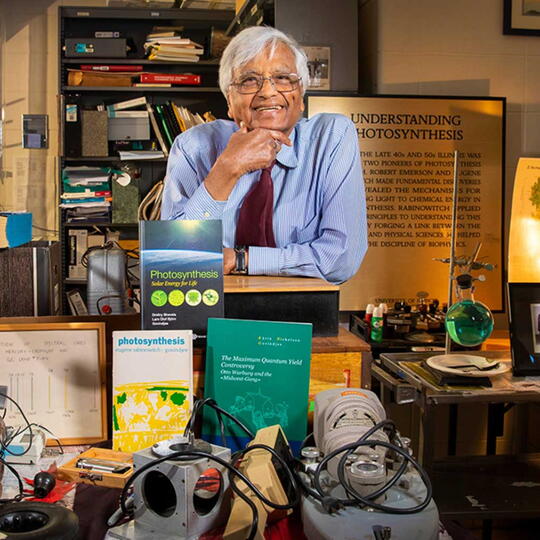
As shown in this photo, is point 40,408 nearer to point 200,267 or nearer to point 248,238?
point 200,267

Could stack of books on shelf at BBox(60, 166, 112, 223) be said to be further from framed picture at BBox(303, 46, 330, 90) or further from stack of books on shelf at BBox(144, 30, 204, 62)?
framed picture at BBox(303, 46, 330, 90)

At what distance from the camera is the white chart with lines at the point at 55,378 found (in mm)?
1416

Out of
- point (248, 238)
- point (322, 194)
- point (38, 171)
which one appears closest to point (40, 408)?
point (248, 238)

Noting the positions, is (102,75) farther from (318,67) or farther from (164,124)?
(318,67)

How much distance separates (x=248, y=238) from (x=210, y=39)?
3.09 metres

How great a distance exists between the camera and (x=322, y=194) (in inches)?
96.9

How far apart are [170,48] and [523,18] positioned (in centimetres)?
230

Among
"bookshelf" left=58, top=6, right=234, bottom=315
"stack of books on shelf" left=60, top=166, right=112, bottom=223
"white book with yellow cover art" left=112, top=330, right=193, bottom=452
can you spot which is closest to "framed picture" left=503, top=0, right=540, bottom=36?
"bookshelf" left=58, top=6, right=234, bottom=315

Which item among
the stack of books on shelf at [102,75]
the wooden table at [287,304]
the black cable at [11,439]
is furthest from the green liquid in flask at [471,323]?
the stack of books on shelf at [102,75]

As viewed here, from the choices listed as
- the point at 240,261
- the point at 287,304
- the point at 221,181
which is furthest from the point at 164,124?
the point at 287,304

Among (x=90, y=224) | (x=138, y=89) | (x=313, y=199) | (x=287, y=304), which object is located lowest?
(x=287, y=304)

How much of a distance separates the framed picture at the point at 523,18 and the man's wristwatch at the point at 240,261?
238 centimetres

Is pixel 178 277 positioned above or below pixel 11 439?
above

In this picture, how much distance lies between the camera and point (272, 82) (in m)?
2.45
